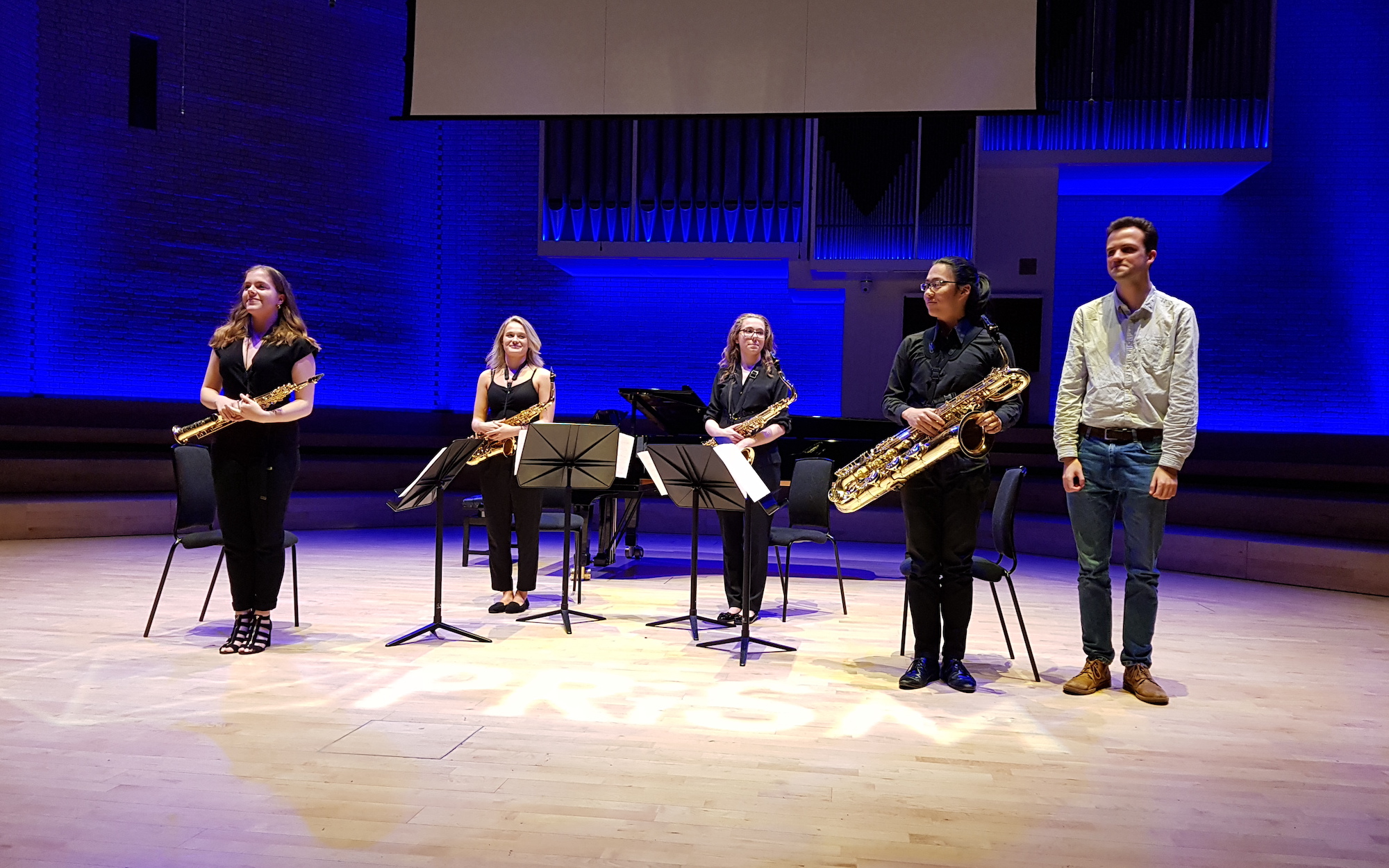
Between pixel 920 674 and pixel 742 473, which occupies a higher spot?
pixel 742 473

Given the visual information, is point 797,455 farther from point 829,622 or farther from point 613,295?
point 613,295

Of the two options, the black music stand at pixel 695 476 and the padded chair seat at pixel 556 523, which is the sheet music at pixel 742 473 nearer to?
the black music stand at pixel 695 476

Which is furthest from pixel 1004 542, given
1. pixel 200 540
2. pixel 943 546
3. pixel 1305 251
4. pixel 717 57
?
A: pixel 1305 251

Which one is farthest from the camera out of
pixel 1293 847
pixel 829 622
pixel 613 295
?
pixel 613 295

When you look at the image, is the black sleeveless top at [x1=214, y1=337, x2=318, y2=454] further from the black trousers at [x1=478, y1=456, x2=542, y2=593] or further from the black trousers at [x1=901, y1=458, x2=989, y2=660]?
the black trousers at [x1=901, y1=458, x2=989, y2=660]

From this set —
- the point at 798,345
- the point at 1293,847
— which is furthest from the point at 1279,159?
the point at 1293,847

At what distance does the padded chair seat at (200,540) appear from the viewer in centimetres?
430

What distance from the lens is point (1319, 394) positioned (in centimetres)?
876

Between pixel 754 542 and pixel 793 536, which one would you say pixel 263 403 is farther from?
pixel 793 536

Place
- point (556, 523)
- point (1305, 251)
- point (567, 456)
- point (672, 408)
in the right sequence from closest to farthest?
point (567, 456) → point (556, 523) → point (672, 408) → point (1305, 251)

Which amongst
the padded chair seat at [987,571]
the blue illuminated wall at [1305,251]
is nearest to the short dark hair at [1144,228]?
the padded chair seat at [987,571]

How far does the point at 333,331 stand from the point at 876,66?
573 centimetres

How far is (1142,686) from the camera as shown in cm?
359

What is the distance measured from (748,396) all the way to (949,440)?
4.55ft
